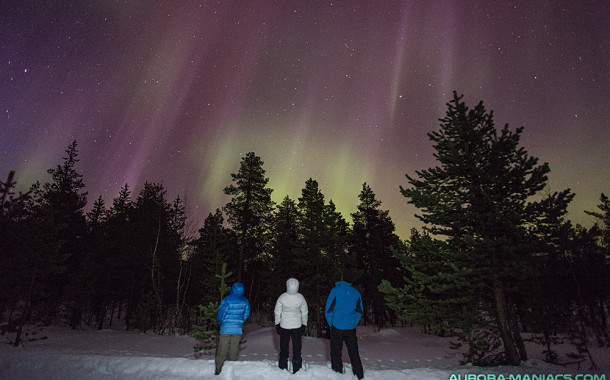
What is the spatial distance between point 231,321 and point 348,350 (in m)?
2.48

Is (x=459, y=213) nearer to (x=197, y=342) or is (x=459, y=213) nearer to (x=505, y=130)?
(x=505, y=130)

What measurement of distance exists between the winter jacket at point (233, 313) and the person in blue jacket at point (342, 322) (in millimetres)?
1842

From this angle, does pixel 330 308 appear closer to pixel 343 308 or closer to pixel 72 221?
pixel 343 308

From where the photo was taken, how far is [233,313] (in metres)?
6.01

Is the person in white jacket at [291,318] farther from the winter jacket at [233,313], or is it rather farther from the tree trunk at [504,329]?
the tree trunk at [504,329]

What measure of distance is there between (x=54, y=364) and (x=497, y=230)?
1324cm

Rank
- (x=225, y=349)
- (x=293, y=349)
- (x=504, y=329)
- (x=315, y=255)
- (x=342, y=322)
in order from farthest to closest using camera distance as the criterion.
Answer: (x=315, y=255) < (x=504, y=329) < (x=225, y=349) < (x=342, y=322) < (x=293, y=349)

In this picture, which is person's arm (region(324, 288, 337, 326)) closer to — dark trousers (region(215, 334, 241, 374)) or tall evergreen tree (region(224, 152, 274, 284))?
dark trousers (region(215, 334, 241, 374))

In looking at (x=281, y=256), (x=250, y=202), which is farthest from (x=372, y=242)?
(x=250, y=202)

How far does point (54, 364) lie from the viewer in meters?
6.66

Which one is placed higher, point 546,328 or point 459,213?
point 459,213

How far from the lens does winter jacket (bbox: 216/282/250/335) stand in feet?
19.5

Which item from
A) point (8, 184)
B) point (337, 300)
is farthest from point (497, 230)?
point (8, 184)

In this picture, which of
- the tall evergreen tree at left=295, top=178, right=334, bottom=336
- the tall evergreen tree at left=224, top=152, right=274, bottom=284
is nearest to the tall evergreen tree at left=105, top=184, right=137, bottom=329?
the tall evergreen tree at left=224, top=152, right=274, bottom=284
